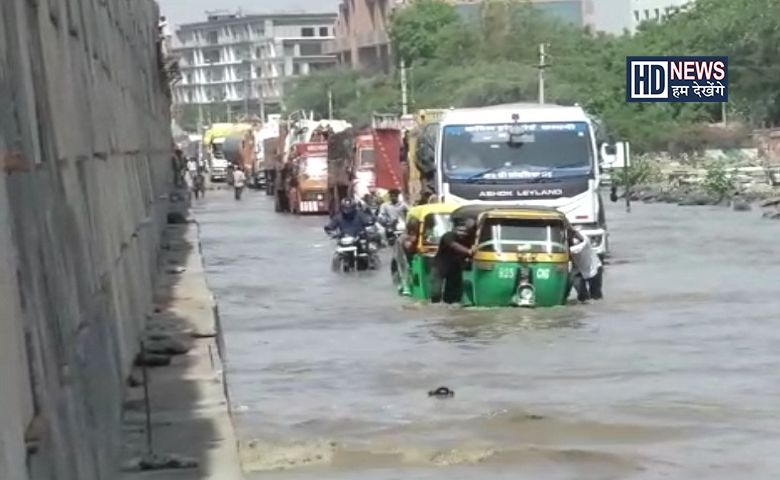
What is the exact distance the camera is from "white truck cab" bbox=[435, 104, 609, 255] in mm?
28859

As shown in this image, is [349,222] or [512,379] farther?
[349,222]

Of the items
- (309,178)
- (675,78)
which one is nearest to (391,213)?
(309,178)

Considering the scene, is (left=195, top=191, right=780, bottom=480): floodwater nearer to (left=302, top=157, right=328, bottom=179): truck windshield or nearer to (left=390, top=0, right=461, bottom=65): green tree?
(left=302, top=157, right=328, bottom=179): truck windshield

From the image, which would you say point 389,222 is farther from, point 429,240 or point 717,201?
point 717,201

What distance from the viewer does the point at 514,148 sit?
2916 centimetres

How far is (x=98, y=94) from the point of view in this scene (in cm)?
1305

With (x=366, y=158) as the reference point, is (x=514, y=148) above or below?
above

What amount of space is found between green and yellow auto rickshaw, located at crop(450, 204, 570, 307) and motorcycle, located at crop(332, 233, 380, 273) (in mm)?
9137

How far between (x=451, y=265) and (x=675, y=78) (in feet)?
181

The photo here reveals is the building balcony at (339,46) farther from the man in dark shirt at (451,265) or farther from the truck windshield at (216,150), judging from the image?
the man in dark shirt at (451,265)

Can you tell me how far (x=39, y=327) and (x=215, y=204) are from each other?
67055 mm

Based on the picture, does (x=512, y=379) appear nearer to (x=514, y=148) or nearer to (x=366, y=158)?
(x=514, y=148)

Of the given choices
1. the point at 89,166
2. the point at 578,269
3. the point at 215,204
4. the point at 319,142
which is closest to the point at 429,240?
the point at 578,269

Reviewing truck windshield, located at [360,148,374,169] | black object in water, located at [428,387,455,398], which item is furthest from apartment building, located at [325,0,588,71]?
black object in water, located at [428,387,455,398]
